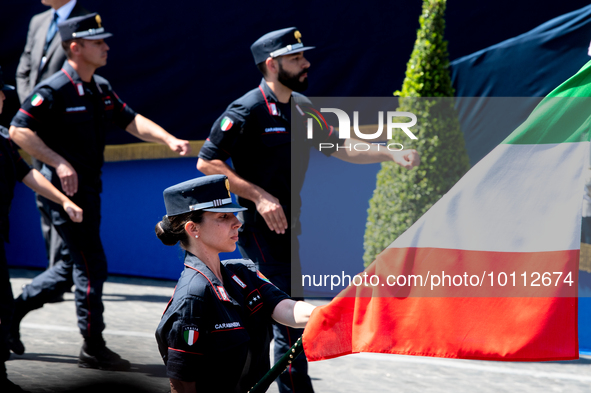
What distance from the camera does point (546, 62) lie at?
255 inches

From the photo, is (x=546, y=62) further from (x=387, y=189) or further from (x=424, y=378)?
(x=424, y=378)

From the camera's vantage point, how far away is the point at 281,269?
446cm

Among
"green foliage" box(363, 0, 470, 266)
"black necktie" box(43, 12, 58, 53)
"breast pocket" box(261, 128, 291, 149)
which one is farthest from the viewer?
"black necktie" box(43, 12, 58, 53)

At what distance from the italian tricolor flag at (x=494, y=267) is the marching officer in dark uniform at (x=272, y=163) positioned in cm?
120

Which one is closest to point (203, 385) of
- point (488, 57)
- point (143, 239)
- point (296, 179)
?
point (296, 179)

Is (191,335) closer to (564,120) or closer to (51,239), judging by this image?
(564,120)

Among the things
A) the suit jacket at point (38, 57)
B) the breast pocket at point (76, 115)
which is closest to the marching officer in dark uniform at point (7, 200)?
the breast pocket at point (76, 115)

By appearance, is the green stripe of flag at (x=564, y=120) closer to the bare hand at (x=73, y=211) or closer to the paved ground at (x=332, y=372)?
the paved ground at (x=332, y=372)

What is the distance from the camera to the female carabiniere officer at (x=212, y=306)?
2727 mm

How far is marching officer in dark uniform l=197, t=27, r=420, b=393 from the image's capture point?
4.41 meters

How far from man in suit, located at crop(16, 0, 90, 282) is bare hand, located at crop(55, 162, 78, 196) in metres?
2.13

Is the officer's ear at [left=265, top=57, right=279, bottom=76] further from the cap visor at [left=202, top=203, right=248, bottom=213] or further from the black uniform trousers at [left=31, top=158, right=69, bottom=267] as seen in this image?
the black uniform trousers at [left=31, top=158, right=69, bottom=267]

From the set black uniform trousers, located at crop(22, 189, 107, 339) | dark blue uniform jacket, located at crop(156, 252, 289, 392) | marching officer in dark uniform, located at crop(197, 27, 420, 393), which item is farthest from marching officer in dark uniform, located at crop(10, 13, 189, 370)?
dark blue uniform jacket, located at crop(156, 252, 289, 392)

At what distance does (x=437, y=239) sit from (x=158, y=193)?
6329 millimetres
